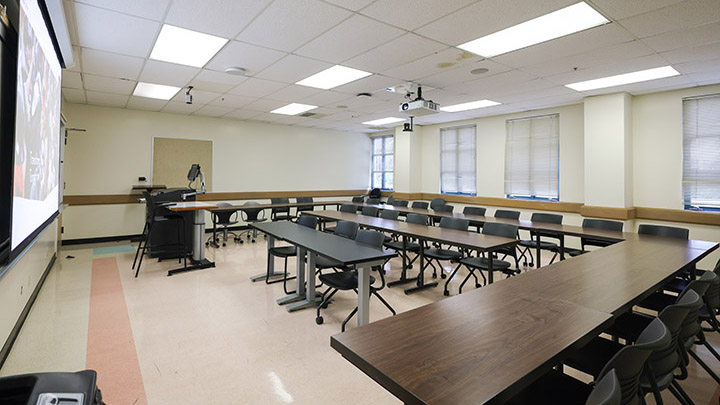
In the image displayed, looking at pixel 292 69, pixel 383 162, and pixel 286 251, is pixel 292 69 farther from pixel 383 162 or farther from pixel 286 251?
pixel 383 162

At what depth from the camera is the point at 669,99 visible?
17.5 ft

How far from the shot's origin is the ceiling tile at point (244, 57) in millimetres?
3760

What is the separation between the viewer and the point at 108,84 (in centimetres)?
522

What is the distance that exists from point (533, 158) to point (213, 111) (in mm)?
7022

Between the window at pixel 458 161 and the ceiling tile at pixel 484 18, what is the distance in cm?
514

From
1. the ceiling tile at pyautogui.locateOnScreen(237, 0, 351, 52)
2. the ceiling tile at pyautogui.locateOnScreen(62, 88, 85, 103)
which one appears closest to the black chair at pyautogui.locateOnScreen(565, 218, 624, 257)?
the ceiling tile at pyautogui.locateOnScreen(237, 0, 351, 52)

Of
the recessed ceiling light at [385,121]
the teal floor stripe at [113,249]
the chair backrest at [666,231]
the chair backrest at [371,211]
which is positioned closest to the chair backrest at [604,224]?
the chair backrest at [666,231]

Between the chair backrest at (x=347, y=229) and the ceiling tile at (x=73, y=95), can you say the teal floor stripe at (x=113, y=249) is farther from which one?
the chair backrest at (x=347, y=229)

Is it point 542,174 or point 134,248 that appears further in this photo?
point 542,174

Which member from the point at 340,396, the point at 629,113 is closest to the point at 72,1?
the point at 340,396

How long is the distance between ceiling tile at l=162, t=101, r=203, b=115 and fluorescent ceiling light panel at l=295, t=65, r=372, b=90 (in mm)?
2983

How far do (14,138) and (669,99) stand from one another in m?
7.75

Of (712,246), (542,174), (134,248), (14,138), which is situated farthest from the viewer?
(542,174)

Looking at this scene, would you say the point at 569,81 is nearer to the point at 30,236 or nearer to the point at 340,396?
the point at 340,396
